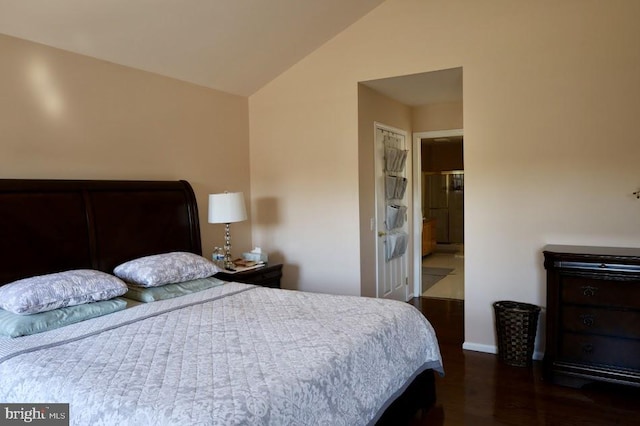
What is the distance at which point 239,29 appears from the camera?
3668 millimetres

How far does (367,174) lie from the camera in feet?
14.9

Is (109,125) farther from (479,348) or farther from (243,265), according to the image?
(479,348)

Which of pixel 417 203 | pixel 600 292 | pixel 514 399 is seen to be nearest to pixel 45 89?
pixel 514 399

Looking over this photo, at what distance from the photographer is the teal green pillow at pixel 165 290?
9.53ft

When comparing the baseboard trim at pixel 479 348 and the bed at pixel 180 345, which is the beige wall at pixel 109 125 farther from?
the baseboard trim at pixel 479 348

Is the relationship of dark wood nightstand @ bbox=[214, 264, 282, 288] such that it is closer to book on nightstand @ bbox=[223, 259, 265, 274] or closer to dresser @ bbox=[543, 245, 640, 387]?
book on nightstand @ bbox=[223, 259, 265, 274]

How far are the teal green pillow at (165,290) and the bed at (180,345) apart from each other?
0.07 m

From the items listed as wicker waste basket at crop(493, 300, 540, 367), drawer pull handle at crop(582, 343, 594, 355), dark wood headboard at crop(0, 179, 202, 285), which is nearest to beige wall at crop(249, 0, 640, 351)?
wicker waste basket at crop(493, 300, 540, 367)

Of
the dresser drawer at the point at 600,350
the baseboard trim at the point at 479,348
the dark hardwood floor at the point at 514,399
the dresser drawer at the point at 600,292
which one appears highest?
the dresser drawer at the point at 600,292

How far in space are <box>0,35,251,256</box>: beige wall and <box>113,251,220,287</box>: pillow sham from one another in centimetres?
74

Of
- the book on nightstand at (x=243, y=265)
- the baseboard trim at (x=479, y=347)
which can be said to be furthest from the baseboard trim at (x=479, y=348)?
the book on nightstand at (x=243, y=265)

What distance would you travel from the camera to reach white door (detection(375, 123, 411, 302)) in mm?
4863

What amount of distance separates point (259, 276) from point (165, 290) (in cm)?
108

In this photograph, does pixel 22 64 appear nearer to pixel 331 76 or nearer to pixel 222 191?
pixel 222 191
